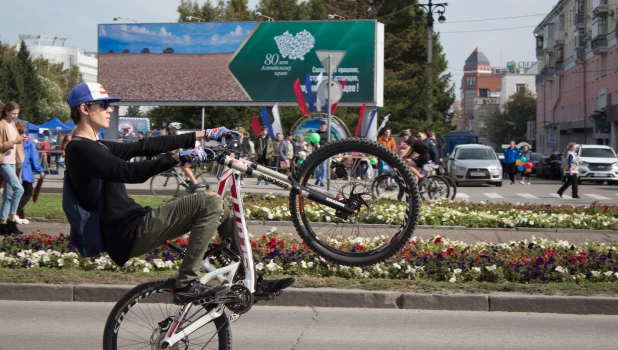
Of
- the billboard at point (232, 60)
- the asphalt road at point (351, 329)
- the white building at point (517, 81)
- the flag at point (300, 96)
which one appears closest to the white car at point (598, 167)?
the billboard at point (232, 60)

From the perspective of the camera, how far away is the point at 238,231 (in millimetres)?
5090

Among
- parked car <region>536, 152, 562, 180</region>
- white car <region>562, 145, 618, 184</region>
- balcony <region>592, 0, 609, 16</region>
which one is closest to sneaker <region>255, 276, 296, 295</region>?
white car <region>562, 145, 618, 184</region>

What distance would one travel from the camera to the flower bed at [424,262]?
8766 millimetres

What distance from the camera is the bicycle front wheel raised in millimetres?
5621

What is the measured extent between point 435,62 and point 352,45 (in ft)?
73.6

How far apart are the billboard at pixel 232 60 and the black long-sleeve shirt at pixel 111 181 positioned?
30521 mm

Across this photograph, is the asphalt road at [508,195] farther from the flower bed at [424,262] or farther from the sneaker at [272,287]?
the sneaker at [272,287]

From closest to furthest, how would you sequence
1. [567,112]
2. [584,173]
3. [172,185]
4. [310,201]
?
[310,201] < [172,185] < [584,173] < [567,112]

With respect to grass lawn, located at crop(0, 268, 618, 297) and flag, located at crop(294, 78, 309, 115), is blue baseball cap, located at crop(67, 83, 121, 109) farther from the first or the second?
flag, located at crop(294, 78, 309, 115)

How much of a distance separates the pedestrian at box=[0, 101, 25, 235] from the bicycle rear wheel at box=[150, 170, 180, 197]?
23.7ft

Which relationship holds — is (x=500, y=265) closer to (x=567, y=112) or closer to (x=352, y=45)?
(x=352, y=45)

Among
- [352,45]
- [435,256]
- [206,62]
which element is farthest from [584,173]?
[435,256]

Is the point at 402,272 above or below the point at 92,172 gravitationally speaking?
below

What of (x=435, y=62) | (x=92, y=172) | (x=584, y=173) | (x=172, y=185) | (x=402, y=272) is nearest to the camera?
(x=92, y=172)
